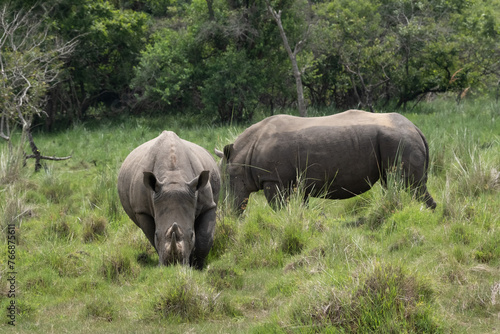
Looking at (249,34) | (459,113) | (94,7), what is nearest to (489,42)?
(459,113)

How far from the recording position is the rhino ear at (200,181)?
584 centimetres

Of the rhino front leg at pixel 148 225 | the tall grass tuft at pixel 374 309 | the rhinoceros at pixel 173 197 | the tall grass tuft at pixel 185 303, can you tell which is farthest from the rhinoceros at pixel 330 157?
the tall grass tuft at pixel 374 309

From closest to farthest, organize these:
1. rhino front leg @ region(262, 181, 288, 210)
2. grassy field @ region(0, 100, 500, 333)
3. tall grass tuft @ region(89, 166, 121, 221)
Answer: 1. grassy field @ region(0, 100, 500, 333)
2. rhino front leg @ region(262, 181, 288, 210)
3. tall grass tuft @ region(89, 166, 121, 221)

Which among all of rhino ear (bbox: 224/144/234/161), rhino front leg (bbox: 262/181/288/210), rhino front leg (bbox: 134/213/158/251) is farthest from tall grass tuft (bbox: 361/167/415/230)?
rhino front leg (bbox: 134/213/158/251)

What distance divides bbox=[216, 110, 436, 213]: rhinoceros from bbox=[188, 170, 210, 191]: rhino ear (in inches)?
78.2

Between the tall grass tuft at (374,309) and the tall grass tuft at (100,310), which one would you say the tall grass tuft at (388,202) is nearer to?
the tall grass tuft at (374,309)

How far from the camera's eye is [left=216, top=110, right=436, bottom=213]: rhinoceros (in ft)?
25.9

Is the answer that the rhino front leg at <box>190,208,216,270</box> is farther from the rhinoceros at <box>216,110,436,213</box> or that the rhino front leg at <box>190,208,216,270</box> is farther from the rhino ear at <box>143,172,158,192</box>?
the rhinoceros at <box>216,110,436,213</box>

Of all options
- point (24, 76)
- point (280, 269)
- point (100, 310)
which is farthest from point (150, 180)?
point (24, 76)

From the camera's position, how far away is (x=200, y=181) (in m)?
5.95

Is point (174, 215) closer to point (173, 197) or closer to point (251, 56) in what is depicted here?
point (173, 197)

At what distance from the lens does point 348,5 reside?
70.8 ft

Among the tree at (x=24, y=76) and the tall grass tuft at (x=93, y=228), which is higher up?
the tree at (x=24, y=76)

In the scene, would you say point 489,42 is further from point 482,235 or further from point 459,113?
point 482,235
